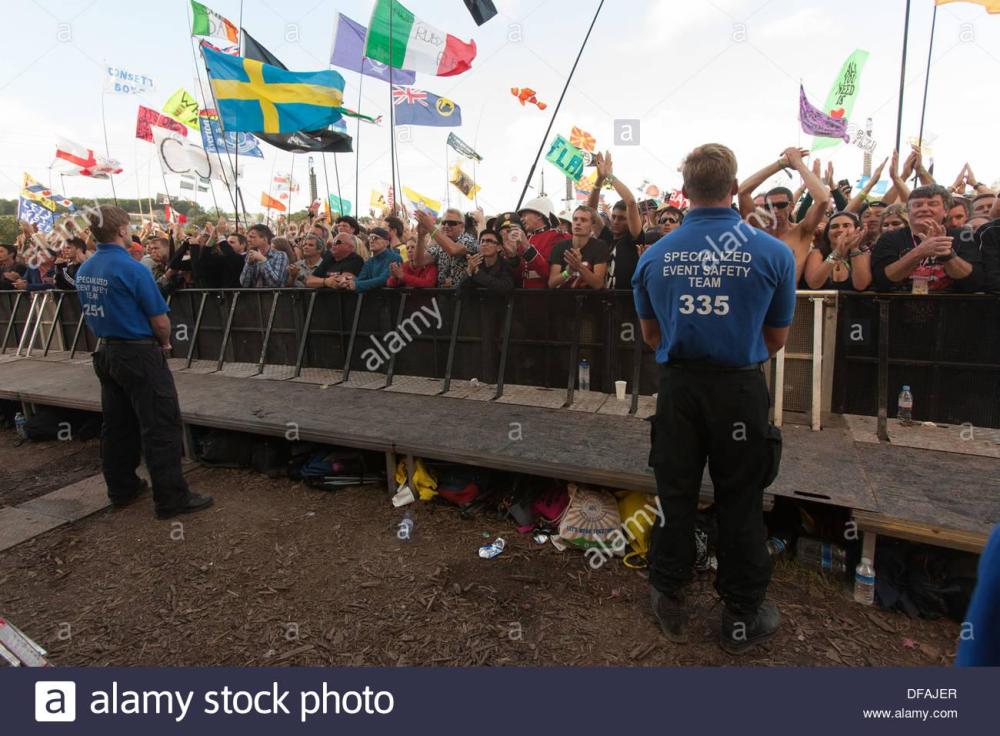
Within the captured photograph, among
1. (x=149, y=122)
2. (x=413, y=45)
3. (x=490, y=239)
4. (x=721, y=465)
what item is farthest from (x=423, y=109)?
(x=721, y=465)

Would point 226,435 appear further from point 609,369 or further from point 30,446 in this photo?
point 609,369

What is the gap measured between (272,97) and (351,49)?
2.89m

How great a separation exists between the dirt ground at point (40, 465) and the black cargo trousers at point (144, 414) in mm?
1409

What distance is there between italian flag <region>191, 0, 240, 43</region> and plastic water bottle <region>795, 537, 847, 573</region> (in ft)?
40.8

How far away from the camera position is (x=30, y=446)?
6.98 meters

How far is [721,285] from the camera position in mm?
2574

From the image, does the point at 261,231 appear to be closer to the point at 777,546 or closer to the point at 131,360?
the point at 131,360

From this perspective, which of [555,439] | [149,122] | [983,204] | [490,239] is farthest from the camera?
[149,122]

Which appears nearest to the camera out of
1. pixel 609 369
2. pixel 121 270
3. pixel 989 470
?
pixel 989 470

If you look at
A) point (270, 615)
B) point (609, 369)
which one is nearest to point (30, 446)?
point (270, 615)

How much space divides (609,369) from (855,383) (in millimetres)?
2175

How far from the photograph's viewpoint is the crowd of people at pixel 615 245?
4.35 meters

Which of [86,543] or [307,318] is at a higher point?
[307,318]

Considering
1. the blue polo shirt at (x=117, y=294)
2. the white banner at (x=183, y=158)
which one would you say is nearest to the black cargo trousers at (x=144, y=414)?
the blue polo shirt at (x=117, y=294)
